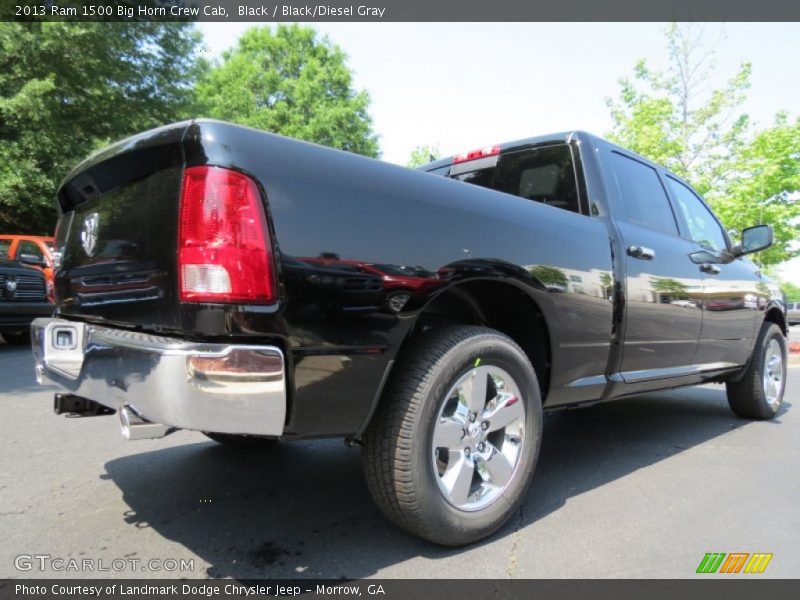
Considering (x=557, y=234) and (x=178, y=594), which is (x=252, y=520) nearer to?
(x=178, y=594)

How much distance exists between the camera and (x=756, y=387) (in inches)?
179

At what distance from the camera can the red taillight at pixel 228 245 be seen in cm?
170

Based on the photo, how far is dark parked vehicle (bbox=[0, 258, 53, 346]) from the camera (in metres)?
7.62

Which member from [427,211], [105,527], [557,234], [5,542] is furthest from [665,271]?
[5,542]

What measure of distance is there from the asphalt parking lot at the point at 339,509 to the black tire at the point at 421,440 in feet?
0.49

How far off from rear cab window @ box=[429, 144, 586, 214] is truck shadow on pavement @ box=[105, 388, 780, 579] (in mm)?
1591

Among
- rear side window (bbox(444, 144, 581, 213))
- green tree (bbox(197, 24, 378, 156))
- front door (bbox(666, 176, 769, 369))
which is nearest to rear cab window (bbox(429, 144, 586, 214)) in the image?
rear side window (bbox(444, 144, 581, 213))

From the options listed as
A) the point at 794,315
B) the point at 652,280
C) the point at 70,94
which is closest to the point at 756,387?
the point at 652,280

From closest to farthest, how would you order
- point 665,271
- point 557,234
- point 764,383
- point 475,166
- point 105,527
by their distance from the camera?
point 105,527 → point 557,234 → point 665,271 → point 475,166 → point 764,383

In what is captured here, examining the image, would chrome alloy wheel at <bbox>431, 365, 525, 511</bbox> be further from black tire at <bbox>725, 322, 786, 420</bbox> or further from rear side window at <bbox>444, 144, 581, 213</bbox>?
black tire at <bbox>725, 322, 786, 420</bbox>

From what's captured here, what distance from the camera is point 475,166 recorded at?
3.70m

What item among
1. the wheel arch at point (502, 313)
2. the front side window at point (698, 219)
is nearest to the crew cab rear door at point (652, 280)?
the front side window at point (698, 219)

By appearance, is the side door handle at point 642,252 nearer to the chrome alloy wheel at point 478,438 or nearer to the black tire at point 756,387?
the chrome alloy wheel at point 478,438

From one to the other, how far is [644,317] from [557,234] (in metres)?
0.86
